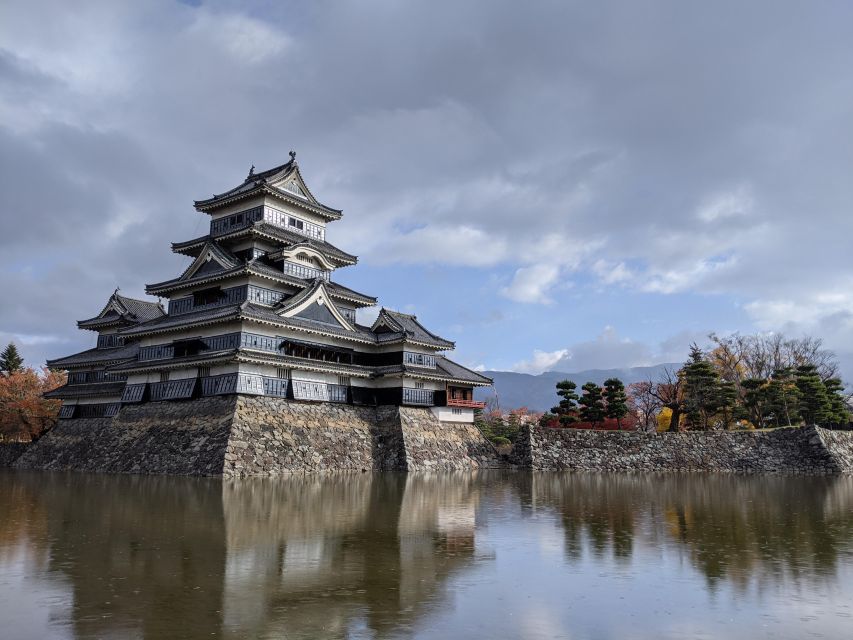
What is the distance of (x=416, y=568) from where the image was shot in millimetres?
11883

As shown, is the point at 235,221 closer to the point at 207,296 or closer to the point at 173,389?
the point at 207,296

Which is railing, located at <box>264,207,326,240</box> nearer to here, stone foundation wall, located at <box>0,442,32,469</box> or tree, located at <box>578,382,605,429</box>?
tree, located at <box>578,382,605,429</box>

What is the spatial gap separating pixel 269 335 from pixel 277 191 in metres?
10.8

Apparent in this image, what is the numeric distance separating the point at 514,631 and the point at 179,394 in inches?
1378

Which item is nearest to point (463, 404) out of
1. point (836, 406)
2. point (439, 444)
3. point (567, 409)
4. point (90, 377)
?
point (439, 444)

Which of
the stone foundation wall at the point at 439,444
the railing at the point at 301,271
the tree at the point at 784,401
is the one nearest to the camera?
the stone foundation wall at the point at 439,444

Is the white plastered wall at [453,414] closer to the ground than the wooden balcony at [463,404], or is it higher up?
closer to the ground

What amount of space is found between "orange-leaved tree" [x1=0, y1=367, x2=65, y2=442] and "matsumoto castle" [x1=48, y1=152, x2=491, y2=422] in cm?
558

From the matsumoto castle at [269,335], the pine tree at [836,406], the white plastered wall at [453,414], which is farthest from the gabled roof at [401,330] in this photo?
the pine tree at [836,406]

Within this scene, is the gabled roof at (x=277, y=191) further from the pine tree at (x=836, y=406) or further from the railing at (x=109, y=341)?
the pine tree at (x=836, y=406)

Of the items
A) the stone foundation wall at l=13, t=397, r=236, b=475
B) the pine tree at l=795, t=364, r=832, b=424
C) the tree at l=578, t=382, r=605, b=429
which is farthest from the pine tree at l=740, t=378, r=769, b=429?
the stone foundation wall at l=13, t=397, r=236, b=475

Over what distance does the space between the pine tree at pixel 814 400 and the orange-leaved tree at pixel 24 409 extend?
194 ft

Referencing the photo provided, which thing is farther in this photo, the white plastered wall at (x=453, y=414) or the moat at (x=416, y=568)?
the white plastered wall at (x=453, y=414)

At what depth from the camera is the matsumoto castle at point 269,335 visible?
126 ft
